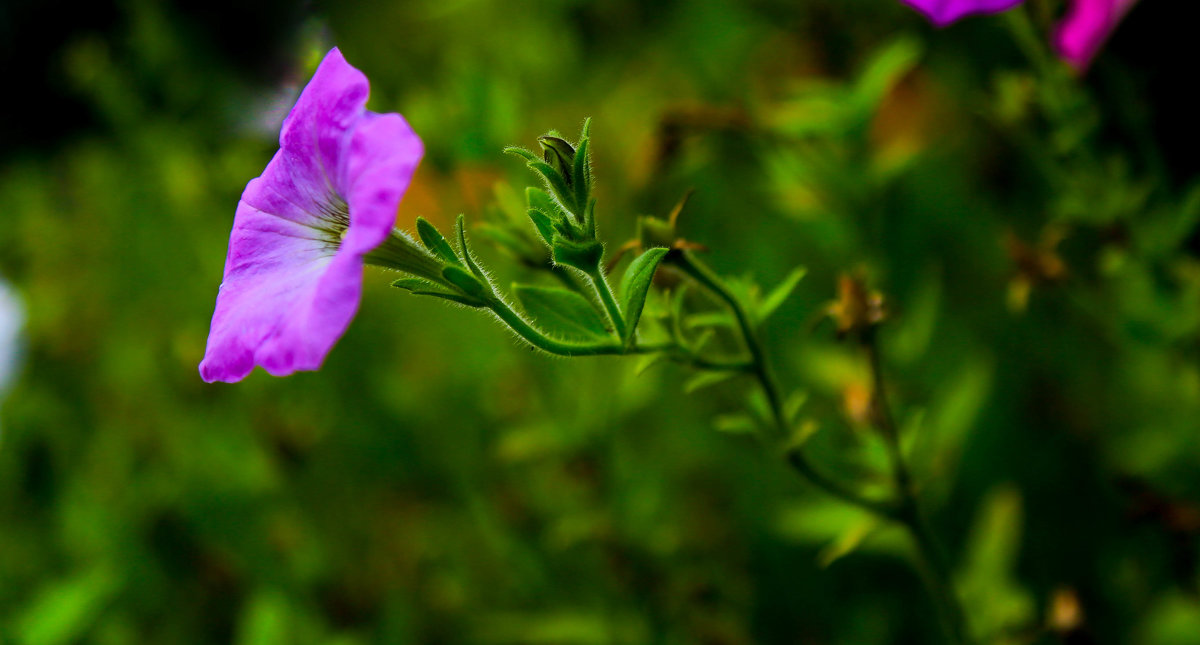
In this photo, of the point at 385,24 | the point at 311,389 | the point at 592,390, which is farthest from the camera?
the point at 385,24

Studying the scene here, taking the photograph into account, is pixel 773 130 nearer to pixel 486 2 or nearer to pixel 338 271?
pixel 338 271

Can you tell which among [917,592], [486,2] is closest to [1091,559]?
[917,592]

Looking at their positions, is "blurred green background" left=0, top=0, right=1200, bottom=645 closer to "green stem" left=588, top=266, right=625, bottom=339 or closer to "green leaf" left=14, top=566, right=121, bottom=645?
"green leaf" left=14, top=566, right=121, bottom=645

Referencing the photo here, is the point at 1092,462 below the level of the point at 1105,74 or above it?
below

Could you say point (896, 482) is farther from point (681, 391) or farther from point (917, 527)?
point (681, 391)

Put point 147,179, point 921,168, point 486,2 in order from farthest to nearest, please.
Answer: point 147,179
point 486,2
point 921,168

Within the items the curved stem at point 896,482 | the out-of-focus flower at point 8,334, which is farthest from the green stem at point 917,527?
the out-of-focus flower at point 8,334

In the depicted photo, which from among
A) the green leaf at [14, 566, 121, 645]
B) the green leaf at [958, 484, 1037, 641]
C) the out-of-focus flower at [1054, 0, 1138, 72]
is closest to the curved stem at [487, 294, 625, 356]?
the out-of-focus flower at [1054, 0, 1138, 72]
